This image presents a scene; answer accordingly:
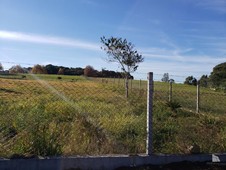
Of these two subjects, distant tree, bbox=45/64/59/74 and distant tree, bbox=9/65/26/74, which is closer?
distant tree, bbox=9/65/26/74

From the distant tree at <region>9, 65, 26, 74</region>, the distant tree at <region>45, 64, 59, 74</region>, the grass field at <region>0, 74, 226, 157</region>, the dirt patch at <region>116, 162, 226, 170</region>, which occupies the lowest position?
the dirt patch at <region>116, 162, 226, 170</region>

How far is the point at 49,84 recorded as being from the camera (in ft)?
37.6

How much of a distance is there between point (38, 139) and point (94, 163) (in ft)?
3.24

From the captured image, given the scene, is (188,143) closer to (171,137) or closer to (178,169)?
(171,137)

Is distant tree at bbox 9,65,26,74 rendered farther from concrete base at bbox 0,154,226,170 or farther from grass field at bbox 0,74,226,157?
concrete base at bbox 0,154,226,170

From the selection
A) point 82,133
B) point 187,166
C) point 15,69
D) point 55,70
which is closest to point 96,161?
point 82,133

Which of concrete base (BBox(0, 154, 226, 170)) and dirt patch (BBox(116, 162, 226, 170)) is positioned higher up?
concrete base (BBox(0, 154, 226, 170))

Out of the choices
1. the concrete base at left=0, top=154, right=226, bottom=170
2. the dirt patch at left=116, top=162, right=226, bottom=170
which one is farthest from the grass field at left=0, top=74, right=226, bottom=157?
the dirt patch at left=116, top=162, right=226, bottom=170

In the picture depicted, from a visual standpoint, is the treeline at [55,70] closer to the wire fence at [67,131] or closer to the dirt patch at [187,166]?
the wire fence at [67,131]

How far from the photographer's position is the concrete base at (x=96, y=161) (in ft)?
16.7

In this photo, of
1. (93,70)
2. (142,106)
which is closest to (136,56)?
(93,70)

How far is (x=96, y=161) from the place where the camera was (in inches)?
213

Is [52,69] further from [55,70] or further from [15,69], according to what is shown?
[15,69]

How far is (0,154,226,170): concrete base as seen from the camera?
5.08 m
